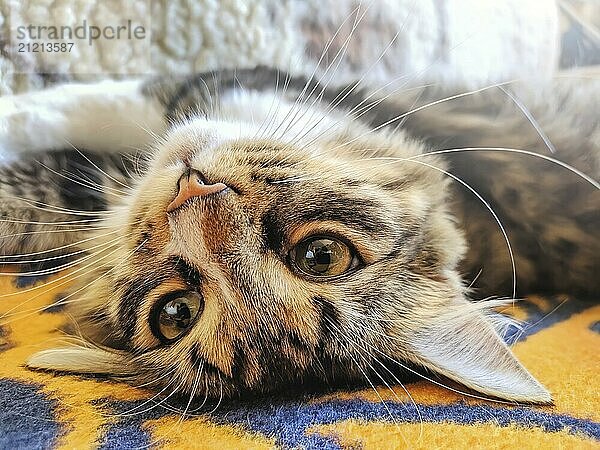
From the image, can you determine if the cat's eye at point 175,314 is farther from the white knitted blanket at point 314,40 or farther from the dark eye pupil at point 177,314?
the white knitted blanket at point 314,40

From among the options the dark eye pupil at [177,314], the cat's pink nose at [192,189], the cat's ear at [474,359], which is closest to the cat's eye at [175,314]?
the dark eye pupil at [177,314]

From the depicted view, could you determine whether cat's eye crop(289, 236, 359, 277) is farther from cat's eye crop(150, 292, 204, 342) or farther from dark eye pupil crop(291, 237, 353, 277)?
cat's eye crop(150, 292, 204, 342)

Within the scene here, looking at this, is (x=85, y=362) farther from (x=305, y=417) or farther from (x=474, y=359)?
(x=474, y=359)

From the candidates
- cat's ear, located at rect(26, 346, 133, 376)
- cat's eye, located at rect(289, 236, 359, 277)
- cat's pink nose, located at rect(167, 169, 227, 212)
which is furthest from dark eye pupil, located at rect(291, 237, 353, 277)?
cat's ear, located at rect(26, 346, 133, 376)

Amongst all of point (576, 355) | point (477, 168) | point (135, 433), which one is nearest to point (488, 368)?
point (576, 355)

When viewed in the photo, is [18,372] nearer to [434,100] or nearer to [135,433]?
[135,433]

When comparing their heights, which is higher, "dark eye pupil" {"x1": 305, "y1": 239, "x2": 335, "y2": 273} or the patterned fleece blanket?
"dark eye pupil" {"x1": 305, "y1": 239, "x2": 335, "y2": 273}
